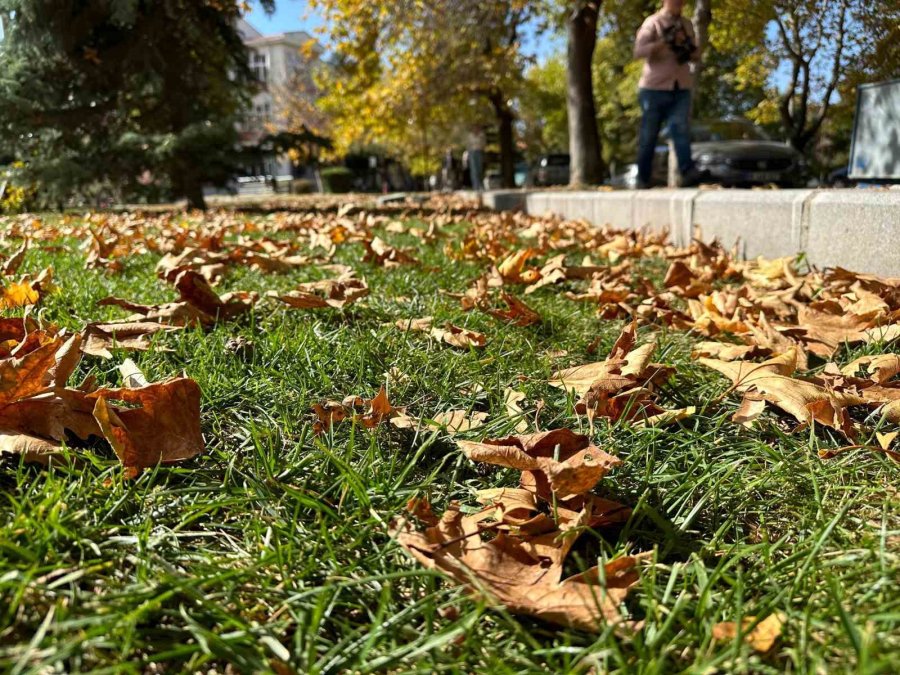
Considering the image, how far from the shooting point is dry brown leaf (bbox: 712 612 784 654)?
885 millimetres

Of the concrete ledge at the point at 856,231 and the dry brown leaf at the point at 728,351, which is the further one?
the concrete ledge at the point at 856,231

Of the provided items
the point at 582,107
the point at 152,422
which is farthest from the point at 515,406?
the point at 582,107

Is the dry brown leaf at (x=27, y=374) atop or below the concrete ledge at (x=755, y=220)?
below

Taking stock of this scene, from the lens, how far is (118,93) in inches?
449

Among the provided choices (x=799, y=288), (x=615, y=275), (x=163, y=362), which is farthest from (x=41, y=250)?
(x=799, y=288)

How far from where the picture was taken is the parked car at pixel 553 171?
119ft

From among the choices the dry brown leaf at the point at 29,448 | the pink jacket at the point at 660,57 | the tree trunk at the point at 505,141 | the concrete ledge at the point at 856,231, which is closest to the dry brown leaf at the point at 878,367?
the concrete ledge at the point at 856,231

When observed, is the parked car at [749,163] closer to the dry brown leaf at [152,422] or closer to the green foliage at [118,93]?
the green foliage at [118,93]

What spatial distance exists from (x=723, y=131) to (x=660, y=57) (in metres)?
19.9

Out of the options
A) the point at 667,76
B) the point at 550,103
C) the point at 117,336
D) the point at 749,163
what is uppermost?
the point at 550,103

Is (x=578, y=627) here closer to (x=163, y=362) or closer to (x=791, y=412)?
(x=791, y=412)

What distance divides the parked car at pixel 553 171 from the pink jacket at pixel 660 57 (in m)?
28.2

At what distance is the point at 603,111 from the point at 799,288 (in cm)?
4469

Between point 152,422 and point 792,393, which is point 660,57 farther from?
point 152,422
